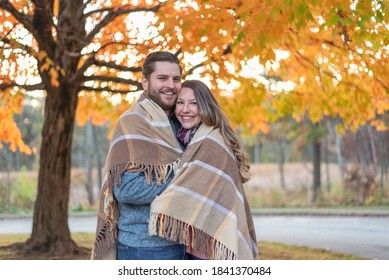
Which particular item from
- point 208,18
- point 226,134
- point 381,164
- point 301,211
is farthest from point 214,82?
point 381,164

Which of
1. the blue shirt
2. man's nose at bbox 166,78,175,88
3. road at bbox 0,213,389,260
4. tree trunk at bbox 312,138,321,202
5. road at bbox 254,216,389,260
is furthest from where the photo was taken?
tree trunk at bbox 312,138,321,202

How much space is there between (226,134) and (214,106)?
0.16 meters

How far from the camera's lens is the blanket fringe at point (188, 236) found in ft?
10.4

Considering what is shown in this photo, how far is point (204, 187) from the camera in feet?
10.7

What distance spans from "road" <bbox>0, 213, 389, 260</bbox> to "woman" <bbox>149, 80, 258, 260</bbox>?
549 cm

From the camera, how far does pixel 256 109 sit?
10.4 meters

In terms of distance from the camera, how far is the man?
320 centimetres

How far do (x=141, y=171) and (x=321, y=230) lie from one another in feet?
30.1

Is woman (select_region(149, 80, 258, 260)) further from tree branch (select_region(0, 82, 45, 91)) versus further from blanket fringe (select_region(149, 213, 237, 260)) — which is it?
tree branch (select_region(0, 82, 45, 91))

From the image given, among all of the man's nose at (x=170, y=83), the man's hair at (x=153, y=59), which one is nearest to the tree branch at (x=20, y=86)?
the man's hair at (x=153, y=59)

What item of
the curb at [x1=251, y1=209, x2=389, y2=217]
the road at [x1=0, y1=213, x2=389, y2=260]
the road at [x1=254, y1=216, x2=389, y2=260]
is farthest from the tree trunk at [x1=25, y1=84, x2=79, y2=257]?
the curb at [x1=251, y1=209, x2=389, y2=217]

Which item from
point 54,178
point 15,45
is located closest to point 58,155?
point 54,178

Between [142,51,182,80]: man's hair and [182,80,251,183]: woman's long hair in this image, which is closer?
[182,80,251,183]: woman's long hair

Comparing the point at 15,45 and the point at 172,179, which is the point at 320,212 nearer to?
the point at 15,45
